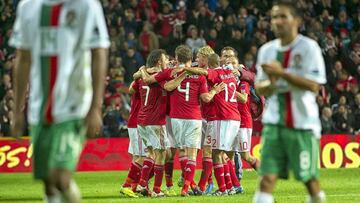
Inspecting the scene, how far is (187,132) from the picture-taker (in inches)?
583

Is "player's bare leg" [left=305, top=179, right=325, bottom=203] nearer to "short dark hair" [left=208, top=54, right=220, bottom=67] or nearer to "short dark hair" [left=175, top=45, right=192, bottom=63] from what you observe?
"short dark hair" [left=175, top=45, right=192, bottom=63]

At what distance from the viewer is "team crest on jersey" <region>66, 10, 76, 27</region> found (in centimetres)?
766

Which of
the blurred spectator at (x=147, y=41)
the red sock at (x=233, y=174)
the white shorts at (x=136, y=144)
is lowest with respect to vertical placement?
the red sock at (x=233, y=174)

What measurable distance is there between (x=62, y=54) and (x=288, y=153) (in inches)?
87.0

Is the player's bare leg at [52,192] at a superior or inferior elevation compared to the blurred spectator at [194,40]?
inferior

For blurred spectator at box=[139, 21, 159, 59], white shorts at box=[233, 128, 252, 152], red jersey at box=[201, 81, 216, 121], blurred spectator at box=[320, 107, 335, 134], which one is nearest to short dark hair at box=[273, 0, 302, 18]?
red jersey at box=[201, 81, 216, 121]

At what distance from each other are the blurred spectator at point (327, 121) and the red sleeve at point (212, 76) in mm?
9922

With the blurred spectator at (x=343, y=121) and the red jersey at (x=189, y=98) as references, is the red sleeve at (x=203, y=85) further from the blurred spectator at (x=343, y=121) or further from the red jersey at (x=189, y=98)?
the blurred spectator at (x=343, y=121)

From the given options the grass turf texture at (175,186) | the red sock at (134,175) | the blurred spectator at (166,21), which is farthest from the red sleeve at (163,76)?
the blurred spectator at (166,21)

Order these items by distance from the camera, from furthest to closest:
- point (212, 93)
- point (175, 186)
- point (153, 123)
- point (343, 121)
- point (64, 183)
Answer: point (343, 121) < point (175, 186) < point (153, 123) < point (212, 93) < point (64, 183)

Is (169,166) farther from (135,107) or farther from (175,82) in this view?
(175,82)

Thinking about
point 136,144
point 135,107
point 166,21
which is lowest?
point 136,144

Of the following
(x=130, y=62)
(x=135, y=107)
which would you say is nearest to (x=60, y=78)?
(x=135, y=107)

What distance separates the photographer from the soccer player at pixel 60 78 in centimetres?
751
